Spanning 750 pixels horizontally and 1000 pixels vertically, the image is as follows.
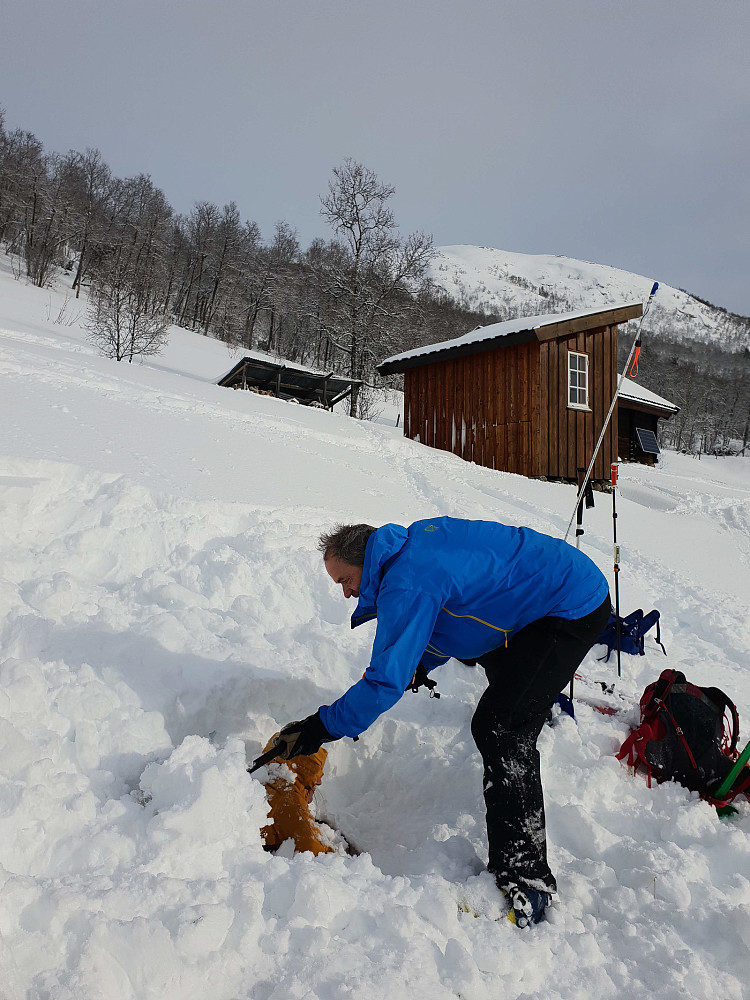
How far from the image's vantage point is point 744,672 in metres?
4.51

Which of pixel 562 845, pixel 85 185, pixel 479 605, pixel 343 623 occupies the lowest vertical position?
pixel 562 845

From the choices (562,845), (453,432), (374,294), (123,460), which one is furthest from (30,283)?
(562,845)

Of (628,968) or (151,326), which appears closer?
(628,968)

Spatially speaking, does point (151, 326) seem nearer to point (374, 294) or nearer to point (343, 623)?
point (374, 294)

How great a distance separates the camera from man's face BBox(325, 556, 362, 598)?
7.43ft

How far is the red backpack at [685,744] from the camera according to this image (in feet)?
8.76

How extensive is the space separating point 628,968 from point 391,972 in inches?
31.4

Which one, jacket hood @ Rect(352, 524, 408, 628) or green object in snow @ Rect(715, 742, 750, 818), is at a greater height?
jacket hood @ Rect(352, 524, 408, 628)

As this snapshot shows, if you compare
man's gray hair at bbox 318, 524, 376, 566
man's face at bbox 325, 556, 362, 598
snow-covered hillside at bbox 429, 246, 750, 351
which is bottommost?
man's face at bbox 325, 556, 362, 598

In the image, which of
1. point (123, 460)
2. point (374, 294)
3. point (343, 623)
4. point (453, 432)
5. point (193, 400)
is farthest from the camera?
point (374, 294)

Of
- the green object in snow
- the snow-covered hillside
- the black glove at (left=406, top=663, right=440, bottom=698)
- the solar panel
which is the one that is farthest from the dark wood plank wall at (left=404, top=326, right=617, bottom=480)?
the snow-covered hillside

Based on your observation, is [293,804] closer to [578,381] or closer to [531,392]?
[531,392]

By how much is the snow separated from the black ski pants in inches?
8.9

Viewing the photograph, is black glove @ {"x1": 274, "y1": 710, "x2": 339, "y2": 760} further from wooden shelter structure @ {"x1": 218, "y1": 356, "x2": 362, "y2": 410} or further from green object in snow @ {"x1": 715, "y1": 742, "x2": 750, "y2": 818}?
wooden shelter structure @ {"x1": 218, "y1": 356, "x2": 362, "y2": 410}
